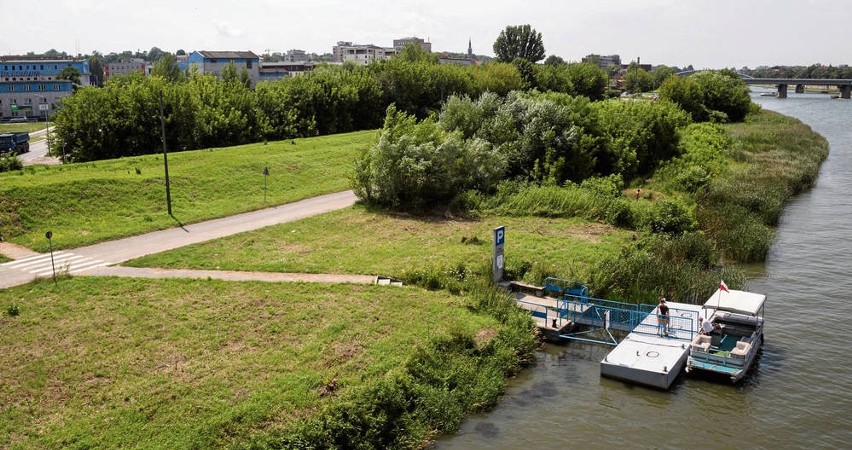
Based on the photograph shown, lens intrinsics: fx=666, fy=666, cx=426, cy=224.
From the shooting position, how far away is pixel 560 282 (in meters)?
26.1

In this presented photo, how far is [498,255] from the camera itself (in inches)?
1041

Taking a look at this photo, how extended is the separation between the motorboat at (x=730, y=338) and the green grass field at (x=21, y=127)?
341 ft

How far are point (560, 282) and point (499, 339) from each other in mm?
5404

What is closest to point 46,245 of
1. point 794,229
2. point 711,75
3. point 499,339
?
point 499,339

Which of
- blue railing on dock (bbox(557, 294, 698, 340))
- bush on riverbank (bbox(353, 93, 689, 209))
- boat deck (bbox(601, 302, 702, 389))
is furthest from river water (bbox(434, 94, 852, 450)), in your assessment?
bush on riverbank (bbox(353, 93, 689, 209))

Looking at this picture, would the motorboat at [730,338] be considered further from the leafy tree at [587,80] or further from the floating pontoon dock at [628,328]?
the leafy tree at [587,80]

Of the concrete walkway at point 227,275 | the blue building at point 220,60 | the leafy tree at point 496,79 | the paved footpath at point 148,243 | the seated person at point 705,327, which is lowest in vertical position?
the seated person at point 705,327

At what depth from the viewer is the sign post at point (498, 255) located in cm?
2602

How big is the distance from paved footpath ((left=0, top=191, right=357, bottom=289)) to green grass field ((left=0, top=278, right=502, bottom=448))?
2.03 metres

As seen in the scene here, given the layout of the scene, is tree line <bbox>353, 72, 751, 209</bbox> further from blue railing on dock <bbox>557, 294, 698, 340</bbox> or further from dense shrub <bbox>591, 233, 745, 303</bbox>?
blue railing on dock <bbox>557, 294, 698, 340</bbox>

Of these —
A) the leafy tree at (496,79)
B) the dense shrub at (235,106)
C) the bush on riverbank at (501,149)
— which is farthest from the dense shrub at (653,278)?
the leafy tree at (496,79)

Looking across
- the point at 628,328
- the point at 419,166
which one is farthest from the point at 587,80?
the point at 628,328

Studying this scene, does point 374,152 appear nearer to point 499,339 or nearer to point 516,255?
point 516,255

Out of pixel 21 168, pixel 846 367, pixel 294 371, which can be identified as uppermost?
pixel 21 168
